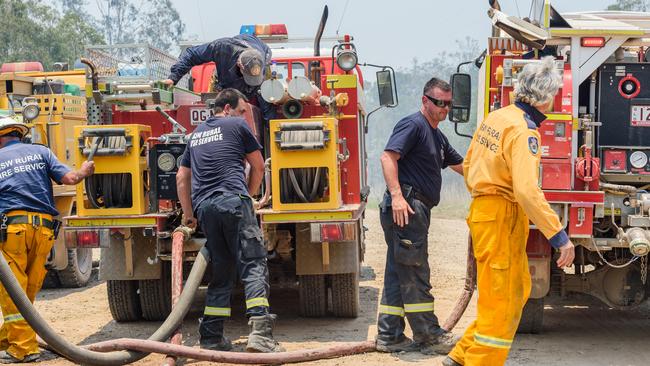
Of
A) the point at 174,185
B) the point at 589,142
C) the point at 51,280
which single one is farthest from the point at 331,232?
the point at 51,280

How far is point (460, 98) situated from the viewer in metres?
8.16

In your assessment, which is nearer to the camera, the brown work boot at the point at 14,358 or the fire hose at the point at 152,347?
the fire hose at the point at 152,347

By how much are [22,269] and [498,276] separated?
11.9 ft

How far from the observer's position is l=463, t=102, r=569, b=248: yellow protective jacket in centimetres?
541

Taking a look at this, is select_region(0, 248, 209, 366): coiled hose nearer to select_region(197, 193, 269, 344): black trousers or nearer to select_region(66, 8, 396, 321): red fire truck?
select_region(197, 193, 269, 344): black trousers

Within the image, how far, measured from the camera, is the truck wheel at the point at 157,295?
850 cm

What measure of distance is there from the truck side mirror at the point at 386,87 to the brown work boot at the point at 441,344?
10.2ft

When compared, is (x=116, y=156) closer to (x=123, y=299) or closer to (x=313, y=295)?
(x=123, y=299)

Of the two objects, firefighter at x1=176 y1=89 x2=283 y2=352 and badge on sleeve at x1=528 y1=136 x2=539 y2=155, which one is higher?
badge on sleeve at x1=528 y1=136 x2=539 y2=155

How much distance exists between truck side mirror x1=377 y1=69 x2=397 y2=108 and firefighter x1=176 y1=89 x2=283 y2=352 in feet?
8.45

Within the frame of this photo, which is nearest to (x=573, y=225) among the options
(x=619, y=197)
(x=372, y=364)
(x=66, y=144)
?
(x=619, y=197)

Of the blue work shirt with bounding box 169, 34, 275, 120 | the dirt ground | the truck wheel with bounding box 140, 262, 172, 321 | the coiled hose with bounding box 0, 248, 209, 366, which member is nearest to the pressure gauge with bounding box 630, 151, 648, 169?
the dirt ground

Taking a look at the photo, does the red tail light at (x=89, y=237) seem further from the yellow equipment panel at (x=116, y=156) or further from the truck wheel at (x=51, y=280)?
the truck wheel at (x=51, y=280)

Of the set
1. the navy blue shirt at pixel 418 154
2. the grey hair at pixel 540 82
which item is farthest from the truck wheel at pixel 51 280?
the grey hair at pixel 540 82
